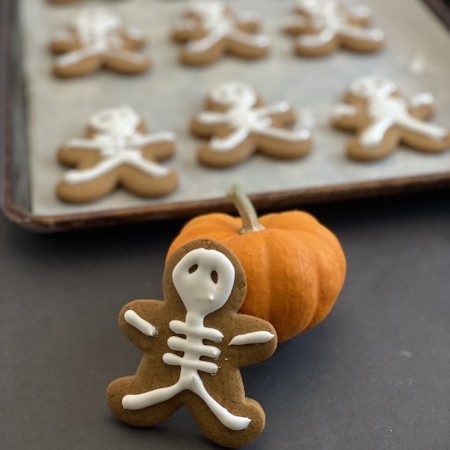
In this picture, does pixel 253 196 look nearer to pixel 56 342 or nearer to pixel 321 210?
pixel 321 210

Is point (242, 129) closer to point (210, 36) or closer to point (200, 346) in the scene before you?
point (210, 36)

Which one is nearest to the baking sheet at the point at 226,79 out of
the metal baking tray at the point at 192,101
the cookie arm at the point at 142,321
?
the metal baking tray at the point at 192,101

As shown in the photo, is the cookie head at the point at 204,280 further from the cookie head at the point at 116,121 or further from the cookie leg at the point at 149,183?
the cookie head at the point at 116,121

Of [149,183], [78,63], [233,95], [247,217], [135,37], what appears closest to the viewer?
[247,217]

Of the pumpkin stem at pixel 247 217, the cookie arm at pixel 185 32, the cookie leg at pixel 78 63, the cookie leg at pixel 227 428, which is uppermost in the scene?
the pumpkin stem at pixel 247 217

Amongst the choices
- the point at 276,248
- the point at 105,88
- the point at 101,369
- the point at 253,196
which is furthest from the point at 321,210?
the point at 105,88

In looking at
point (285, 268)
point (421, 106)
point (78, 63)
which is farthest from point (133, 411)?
point (78, 63)
